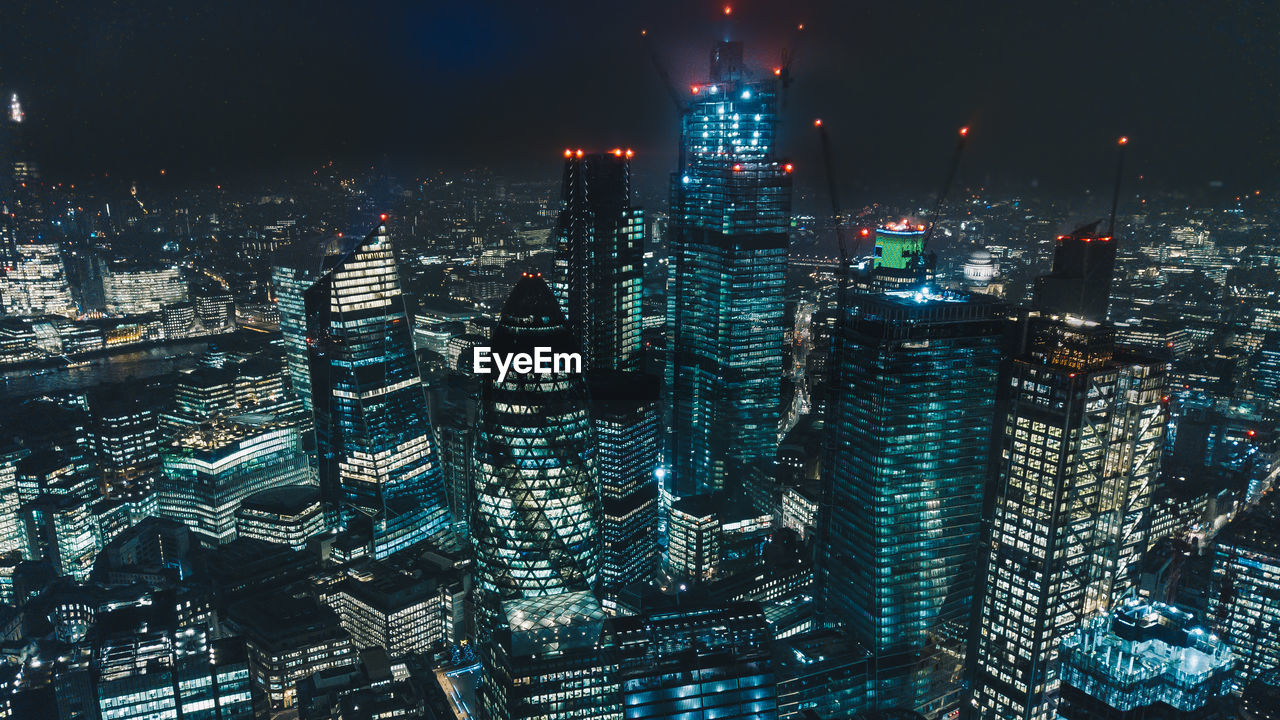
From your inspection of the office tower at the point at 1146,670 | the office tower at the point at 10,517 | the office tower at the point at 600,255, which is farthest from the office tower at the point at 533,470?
the office tower at the point at 10,517

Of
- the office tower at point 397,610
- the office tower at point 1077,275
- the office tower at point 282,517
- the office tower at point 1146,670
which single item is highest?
the office tower at point 1077,275

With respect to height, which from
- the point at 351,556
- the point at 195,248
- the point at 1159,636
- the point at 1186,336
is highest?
the point at 195,248

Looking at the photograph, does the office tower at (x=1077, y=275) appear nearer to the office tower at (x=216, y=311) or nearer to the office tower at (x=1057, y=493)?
the office tower at (x=1057, y=493)

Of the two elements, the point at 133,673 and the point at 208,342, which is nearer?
the point at 133,673

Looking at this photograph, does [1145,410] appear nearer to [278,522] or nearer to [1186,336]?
[1186,336]

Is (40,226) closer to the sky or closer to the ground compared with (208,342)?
closer to the sky

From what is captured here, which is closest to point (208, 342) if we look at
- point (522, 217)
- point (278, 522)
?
point (278, 522)

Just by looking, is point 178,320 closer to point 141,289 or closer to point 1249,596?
point 141,289
